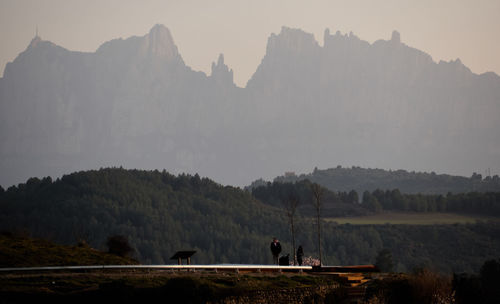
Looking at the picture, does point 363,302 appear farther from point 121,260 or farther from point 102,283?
point 121,260

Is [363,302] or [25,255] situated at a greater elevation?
[25,255]

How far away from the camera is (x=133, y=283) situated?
45312 millimetres

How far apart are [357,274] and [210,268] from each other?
997 cm

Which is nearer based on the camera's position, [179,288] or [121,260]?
[179,288]

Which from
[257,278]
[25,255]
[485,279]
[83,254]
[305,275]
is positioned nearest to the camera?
[257,278]

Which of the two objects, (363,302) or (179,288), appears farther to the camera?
(363,302)

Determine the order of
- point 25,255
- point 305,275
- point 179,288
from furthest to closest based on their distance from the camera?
point 25,255
point 305,275
point 179,288

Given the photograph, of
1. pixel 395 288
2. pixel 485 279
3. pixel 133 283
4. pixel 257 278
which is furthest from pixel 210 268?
pixel 485 279

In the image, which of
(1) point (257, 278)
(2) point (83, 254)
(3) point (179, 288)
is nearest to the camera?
(3) point (179, 288)

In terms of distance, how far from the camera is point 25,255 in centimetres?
5797

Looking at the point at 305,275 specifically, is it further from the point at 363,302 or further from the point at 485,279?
the point at 485,279

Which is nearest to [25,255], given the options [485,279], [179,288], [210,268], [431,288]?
[210,268]

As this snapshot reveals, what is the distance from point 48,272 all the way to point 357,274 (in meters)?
19.3

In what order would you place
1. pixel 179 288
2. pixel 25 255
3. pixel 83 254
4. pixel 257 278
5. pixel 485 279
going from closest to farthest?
pixel 179 288 → pixel 257 278 → pixel 25 255 → pixel 83 254 → pixel 485 279
